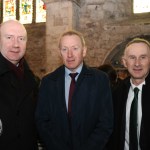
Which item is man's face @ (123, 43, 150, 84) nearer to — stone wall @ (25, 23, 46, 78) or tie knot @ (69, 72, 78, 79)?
tie knot @ (69, 72, 78, 79)

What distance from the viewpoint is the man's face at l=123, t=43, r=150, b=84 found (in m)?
2.87

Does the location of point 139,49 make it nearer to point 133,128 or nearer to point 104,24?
point 133,128

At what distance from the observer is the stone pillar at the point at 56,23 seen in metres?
8.74

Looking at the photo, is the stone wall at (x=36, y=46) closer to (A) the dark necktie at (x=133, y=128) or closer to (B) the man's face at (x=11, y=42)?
(B) the man's face at (x=11, y=42)

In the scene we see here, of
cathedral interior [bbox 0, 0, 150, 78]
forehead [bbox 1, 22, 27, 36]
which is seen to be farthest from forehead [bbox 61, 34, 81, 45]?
cathedral interior [bbox 0, 0, 150, 78]

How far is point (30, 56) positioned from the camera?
476 inches

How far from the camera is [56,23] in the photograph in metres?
8.83

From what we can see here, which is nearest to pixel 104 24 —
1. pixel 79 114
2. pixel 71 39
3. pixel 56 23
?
pixel 56 23

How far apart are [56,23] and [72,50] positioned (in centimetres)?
623

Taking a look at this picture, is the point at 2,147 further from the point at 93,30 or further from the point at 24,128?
the point at 93,30

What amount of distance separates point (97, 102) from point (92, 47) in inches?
276

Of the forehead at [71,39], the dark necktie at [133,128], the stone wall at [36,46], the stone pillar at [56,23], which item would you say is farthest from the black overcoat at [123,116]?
the stone wall at [36,46]

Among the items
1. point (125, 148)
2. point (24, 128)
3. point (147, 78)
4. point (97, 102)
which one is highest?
point (147, 78)

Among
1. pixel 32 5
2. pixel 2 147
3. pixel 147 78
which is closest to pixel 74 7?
pixel 32 5
